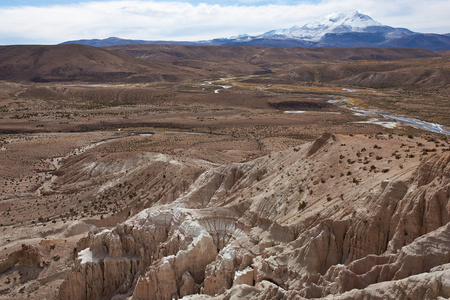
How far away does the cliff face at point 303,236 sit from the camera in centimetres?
1334

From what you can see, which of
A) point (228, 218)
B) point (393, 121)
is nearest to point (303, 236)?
point (228, 218)

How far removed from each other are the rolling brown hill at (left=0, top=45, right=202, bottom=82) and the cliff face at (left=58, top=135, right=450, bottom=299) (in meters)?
156

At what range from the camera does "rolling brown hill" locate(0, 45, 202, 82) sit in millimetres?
176750

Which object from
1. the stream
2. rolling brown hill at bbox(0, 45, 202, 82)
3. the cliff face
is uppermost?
rolling brown hill at bbox(0, 45, 202, 82)

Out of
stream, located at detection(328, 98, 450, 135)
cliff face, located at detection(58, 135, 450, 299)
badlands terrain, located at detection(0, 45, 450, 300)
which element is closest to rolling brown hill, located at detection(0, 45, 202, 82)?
stream, located at detection(328, 98, 450, 135)

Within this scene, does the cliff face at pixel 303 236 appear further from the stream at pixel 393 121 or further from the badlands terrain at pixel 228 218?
the stream at pixel 393 121

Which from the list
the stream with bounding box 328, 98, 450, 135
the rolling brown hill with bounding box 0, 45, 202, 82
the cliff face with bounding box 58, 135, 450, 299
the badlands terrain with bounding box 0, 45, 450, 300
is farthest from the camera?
the rolling brown hill with bounding box 0, 45, 202, 82

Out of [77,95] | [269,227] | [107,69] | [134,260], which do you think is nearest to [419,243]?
[269,227]

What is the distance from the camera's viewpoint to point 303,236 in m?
17.6

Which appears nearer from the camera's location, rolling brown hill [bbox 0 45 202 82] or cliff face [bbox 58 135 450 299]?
cliff face [bbox 58 135 450 299]

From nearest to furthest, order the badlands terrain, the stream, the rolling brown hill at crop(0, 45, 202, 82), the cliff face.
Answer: the cliff face
the badlands terrain
the stream
the rolling brown hill at crop(0, 45, 202, 82)

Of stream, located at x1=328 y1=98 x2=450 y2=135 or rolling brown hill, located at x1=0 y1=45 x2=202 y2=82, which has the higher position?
rolling brown hill, located at x1=0 y1=45 x2=202 y2=82

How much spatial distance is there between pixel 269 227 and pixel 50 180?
127 feet

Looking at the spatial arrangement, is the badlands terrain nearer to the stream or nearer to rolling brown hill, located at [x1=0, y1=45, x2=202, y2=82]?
the stream
